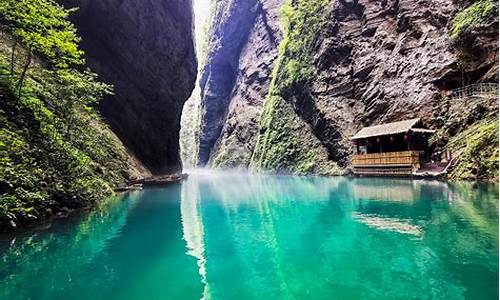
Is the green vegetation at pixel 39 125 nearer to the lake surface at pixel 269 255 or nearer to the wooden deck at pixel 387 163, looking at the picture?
the lake surface at pixel 269 255

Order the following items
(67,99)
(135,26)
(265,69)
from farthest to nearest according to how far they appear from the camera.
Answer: (265,69), (135,26), (67,99)

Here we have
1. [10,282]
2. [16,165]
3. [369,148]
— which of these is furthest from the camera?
[369,148]

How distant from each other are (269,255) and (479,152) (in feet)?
73.2

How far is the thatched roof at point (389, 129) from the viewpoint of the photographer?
35.2m

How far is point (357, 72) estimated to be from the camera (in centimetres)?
4825

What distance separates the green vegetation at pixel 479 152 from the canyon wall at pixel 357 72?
6.97 feet

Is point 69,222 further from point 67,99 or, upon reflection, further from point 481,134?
point 481,134

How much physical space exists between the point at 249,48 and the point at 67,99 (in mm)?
73885

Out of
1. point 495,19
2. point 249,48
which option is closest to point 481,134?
point 495,19

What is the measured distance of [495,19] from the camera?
32.0 metres

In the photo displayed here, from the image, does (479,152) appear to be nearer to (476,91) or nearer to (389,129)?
(476,91)

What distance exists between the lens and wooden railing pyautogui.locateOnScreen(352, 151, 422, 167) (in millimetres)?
34375

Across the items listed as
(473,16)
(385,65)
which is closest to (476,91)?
(473,16)

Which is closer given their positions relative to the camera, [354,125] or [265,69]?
[354,125]
